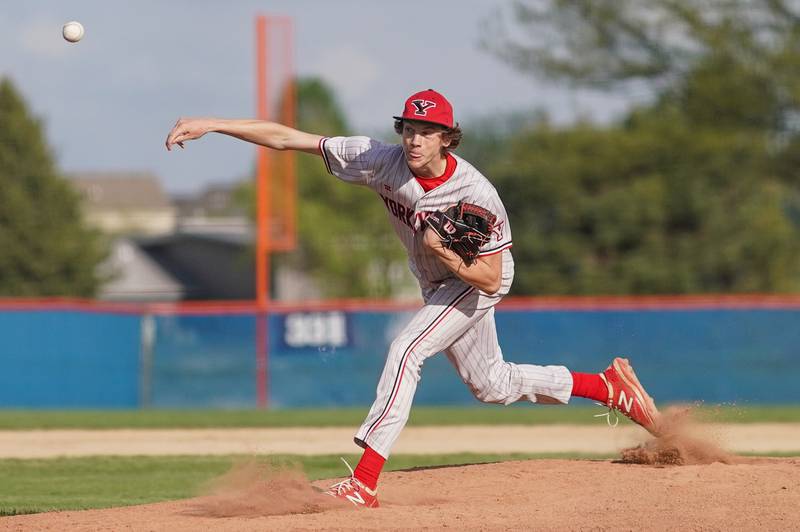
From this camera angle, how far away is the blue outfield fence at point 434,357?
14820mm

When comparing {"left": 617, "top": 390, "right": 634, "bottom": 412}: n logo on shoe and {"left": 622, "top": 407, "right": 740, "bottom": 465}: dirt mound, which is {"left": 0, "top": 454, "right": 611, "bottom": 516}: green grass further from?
{"left": 622, "top": 407, "right": 740, "bottom": 465}: dirt mound

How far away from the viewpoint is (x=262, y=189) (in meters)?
15.9

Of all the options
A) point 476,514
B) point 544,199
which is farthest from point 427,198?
point 544,199

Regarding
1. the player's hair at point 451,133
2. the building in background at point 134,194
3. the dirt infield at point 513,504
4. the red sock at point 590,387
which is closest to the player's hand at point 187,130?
the player's hair at point 451,133

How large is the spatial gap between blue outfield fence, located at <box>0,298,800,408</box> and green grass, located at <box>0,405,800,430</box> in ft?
2.89

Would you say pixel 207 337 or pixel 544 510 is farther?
pixel 207 337

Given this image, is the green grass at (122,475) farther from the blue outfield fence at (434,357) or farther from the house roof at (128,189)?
the house roof at (128,189)

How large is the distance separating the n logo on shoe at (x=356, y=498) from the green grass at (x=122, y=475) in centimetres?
76

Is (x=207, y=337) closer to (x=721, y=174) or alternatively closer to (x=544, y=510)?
(x=544, y=510)

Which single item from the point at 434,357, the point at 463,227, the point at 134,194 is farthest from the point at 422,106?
the point at 134,194

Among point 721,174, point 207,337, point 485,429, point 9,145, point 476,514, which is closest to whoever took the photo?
point 476,514

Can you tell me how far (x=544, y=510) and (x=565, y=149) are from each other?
2580cm

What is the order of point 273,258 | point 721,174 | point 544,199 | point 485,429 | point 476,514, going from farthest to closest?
point 273,258, point 544,199, point 721,174, point 485,429, point 476,514

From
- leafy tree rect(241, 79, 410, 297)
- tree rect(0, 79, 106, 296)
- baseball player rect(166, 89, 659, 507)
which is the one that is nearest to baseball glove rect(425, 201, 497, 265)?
baseball player rect(166, 89, 659, 507)
